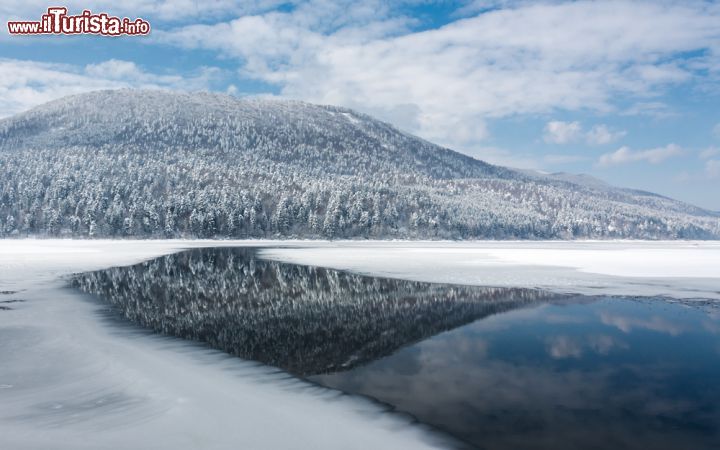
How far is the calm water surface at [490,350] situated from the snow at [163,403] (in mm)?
1009

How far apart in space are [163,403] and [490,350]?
10444 mm

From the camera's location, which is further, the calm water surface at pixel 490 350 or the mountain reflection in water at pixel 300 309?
the mountain reflection in water at pixel 300 309

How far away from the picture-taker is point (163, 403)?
35.2 ft

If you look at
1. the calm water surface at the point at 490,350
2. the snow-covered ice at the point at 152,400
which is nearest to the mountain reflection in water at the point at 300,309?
the calm water surface at the point at 490,350

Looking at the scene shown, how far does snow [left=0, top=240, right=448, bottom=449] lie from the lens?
881cm

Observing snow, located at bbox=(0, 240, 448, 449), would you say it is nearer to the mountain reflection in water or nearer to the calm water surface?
the calm water surface

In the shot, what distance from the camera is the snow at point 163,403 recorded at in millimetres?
8812

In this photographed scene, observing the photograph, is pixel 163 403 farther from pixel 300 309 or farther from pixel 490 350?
pixel 300 309

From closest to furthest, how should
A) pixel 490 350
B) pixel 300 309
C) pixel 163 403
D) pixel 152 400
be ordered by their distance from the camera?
pixel 163 403, pixel 152 400, pixel 490 350, pixel 300 309

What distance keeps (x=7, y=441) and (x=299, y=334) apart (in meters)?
10.1

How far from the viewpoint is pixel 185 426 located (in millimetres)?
9445

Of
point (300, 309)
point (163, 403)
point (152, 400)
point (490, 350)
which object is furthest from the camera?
point (300, 309)

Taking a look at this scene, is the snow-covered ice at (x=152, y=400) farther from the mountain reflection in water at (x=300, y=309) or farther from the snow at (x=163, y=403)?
the mountain reflection in water at (x=300, y=309)

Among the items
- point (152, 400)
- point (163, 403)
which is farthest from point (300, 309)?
point (163, 403)
